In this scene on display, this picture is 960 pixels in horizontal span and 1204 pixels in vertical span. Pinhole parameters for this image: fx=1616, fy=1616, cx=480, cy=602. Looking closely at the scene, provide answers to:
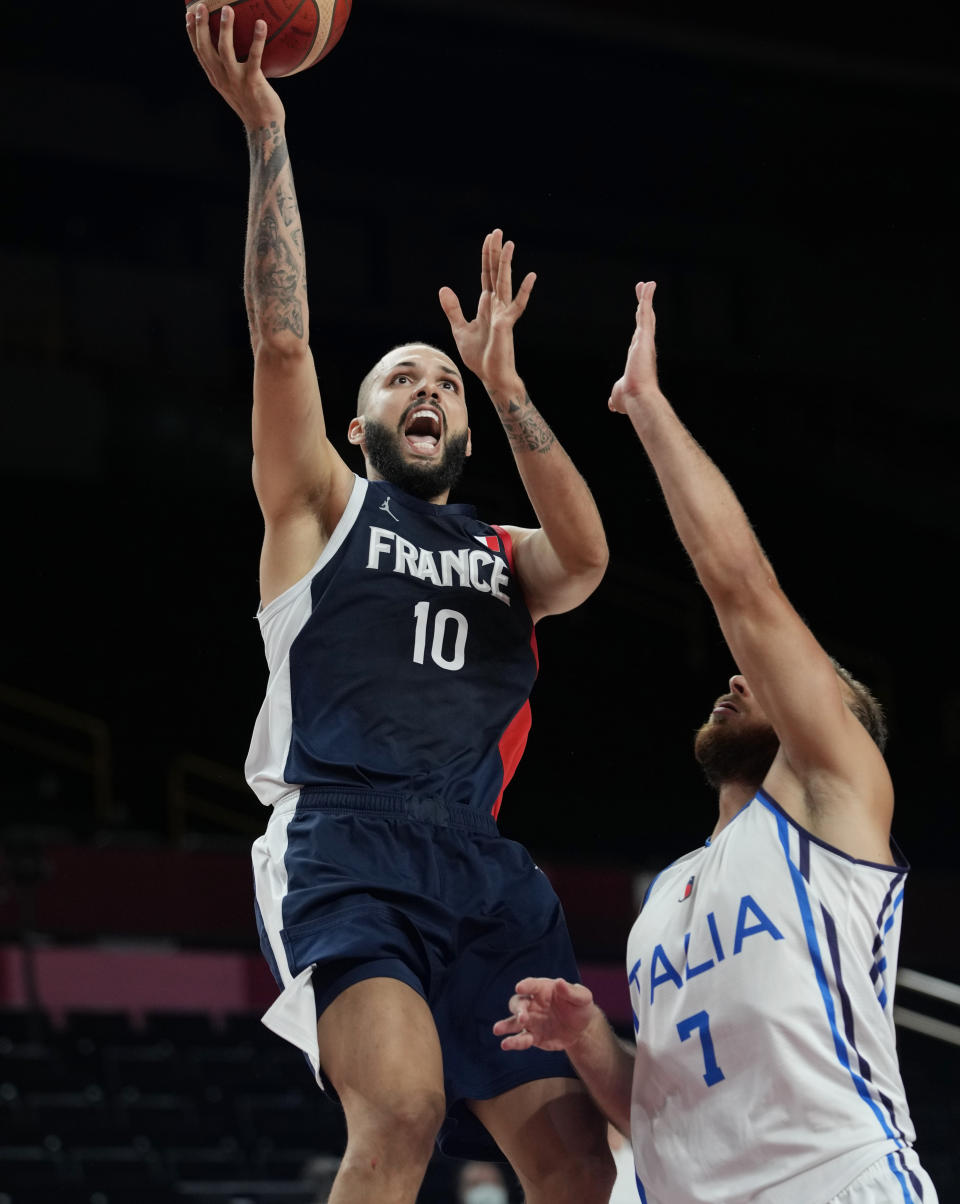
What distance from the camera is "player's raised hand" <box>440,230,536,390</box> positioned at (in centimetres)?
439

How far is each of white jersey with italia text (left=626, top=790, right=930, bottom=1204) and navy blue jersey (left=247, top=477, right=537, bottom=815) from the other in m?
0.76

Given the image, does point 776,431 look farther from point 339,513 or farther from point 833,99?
point 339,513

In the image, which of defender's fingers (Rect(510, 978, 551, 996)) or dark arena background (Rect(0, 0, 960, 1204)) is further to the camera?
dark arena background (Rect(0, 0, 960, 1204))

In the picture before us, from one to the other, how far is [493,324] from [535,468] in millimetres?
411

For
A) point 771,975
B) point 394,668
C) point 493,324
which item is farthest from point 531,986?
point 493,324

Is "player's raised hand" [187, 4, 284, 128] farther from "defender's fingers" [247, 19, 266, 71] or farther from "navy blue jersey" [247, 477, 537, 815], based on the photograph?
"navy blue jersey" [247, 477, 537, 815]

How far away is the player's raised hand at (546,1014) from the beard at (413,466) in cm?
151

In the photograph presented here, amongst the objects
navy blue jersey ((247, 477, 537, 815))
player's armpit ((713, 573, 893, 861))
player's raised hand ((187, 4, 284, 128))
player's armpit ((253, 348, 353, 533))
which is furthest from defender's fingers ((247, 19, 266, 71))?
player's armpit ((713, 573, 893, 861))

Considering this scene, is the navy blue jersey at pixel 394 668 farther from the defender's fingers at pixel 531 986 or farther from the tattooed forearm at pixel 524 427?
the defender's fingers at pixel 531 986

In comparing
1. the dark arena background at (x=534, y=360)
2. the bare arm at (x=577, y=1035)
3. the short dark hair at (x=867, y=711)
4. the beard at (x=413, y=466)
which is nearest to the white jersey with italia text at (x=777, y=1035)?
the bare arm at (x=577, y=1035)

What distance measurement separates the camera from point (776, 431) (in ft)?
61.4

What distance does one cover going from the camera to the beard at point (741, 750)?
3.94m

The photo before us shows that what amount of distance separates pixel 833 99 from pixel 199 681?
9.05 m

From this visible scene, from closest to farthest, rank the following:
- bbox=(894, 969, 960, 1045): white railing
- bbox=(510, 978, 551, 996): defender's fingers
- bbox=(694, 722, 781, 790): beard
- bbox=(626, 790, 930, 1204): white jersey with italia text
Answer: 1. bbox=(626, 790, 930, 1204): white jersey with italia text
2. bbox=(510, 978, 551, 996): defender's fingers
3. bbox=(694, 722, 781, 790): beard
4. bbox=(894, 969, 960, 1045): white railing
